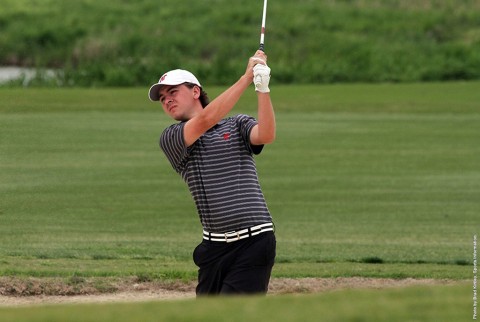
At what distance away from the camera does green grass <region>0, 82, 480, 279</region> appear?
39.1 ft

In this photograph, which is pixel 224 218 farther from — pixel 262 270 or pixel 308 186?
pixel 308 186

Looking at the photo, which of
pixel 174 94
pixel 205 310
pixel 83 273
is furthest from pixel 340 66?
pixel 205 310

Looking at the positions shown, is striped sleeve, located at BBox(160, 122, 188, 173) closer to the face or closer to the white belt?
the face

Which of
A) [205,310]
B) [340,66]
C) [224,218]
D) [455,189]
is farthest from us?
[340,66]

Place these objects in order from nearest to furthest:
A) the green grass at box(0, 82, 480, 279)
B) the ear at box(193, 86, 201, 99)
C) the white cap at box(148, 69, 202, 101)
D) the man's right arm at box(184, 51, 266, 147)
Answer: the man's right arm at box(184, 51, 266, 147), the white cap at box(148, 69, 202, 101), the ear at box(193, 86, 201, 99), the green grass at box(0, 82, 480, 279)

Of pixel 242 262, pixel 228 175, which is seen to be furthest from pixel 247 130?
pixel 242 262

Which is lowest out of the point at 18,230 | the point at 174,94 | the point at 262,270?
the point at 18,230

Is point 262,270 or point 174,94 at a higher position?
point 174,94

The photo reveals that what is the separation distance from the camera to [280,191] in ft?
53.5

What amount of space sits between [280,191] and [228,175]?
370 inches

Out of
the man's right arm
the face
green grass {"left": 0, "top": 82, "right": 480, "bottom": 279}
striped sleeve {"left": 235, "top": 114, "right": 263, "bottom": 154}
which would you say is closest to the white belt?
striped sleeve {"left": 235, "top": 114, "right": 263, "bottom": 154}

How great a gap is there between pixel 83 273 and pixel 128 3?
34598 millimetres

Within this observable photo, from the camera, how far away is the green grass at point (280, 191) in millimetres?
11930

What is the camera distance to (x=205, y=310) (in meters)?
4.86
